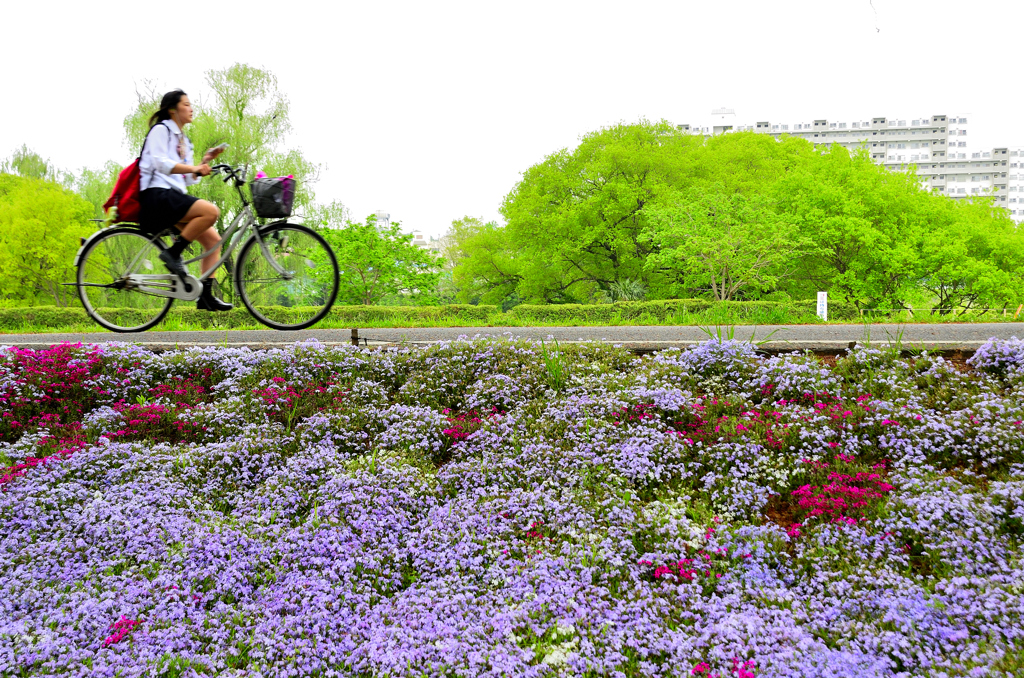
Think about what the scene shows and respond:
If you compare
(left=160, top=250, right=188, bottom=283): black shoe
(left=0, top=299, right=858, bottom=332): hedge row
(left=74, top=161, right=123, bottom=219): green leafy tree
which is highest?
(left=74, top=161, right=123, bottom=219): green leafy tree

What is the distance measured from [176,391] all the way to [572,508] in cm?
552

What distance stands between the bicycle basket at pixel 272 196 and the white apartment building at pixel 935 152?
519ft

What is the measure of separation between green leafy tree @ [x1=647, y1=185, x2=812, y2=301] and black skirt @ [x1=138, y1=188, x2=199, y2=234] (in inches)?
965

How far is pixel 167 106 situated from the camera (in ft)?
10.3

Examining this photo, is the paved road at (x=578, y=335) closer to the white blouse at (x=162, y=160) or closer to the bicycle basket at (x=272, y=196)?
the white blouse at (x=162, y=160)

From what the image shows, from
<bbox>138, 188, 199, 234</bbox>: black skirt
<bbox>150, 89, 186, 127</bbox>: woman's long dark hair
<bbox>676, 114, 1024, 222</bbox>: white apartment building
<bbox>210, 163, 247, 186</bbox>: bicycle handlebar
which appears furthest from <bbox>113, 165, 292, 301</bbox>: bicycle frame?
<bbox>676, 114, 1024, 222</bbox>: white apartment building

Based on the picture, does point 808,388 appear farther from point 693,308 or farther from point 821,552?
point 693,308

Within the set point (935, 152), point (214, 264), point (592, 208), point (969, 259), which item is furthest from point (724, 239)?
point (935, 152)

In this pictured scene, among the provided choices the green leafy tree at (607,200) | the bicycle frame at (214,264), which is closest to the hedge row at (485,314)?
the bicycle frame at (214,264)

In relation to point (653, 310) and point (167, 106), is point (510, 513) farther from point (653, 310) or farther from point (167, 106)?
point (653, 310)

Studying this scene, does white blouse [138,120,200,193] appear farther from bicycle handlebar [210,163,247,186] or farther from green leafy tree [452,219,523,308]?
green leafy tree [452,219,523,308]

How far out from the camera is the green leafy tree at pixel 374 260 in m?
26.8

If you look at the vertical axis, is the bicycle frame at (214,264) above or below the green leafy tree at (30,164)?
below

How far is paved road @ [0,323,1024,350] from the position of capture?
970cm
